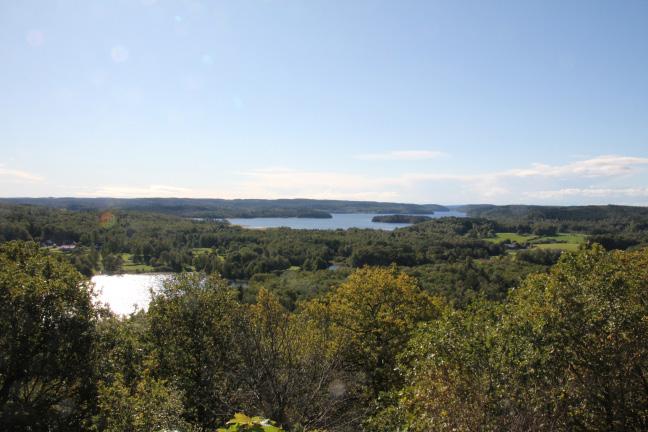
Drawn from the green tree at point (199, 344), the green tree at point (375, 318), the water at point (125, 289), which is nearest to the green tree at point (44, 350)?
the green tree at point (199, 344)

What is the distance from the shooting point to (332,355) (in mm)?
18938

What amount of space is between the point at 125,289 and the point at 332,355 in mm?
72877

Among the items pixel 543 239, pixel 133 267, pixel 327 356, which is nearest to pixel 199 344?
pixel 327 356

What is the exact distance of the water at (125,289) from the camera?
66188 mm

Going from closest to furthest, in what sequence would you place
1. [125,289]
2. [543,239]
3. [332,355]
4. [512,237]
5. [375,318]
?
[332,355], [375,318], [125,289], [543,239], [512,237]

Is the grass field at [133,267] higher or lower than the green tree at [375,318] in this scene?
lower

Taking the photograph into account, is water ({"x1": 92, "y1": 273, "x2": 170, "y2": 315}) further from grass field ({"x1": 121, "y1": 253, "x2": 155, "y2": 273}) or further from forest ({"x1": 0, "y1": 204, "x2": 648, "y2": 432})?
forest ({"x1": 0, "y1": 204, "x2": 648, "y2": 432})

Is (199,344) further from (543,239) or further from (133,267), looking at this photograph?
(543,239)

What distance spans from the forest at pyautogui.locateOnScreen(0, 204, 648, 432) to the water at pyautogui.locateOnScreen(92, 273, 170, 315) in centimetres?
4523

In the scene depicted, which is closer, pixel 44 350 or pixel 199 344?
pixel 44 350

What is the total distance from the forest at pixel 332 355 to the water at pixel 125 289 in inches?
1781

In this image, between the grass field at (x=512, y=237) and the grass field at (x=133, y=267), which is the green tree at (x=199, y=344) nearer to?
the grass field at (x=133, y=267)

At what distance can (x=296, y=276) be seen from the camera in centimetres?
8750

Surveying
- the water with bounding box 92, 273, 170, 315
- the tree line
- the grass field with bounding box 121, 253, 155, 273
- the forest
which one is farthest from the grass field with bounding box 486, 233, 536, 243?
the tree line
